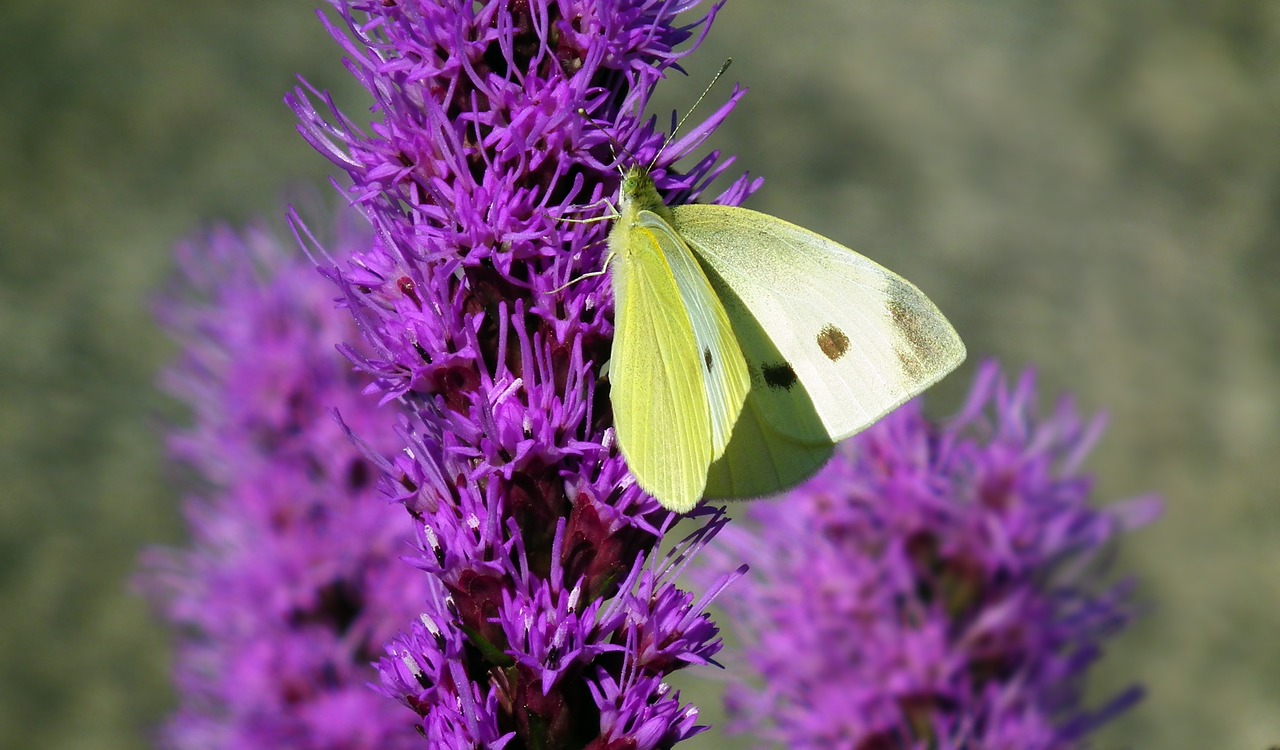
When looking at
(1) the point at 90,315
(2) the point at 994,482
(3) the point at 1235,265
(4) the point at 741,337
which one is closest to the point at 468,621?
(4) the point at 741,337

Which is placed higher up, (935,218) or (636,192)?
(935,218)

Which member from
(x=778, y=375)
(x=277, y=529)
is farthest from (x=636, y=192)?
(x=277, y=529)

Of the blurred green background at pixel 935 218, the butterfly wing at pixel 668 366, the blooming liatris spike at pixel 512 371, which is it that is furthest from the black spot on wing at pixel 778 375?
the blurred green background at pixel 935 218

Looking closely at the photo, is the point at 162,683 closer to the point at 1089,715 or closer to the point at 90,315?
the point at 90,315

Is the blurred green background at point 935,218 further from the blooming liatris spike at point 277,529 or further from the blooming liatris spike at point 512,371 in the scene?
the blooming liatris spike at point 512,371

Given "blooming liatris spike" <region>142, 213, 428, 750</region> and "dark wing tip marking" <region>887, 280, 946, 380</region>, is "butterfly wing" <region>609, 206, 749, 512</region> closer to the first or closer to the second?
"dark wing tip marking" <region>887, 280, 946, 380</region>

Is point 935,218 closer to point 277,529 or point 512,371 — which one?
point 277,529
